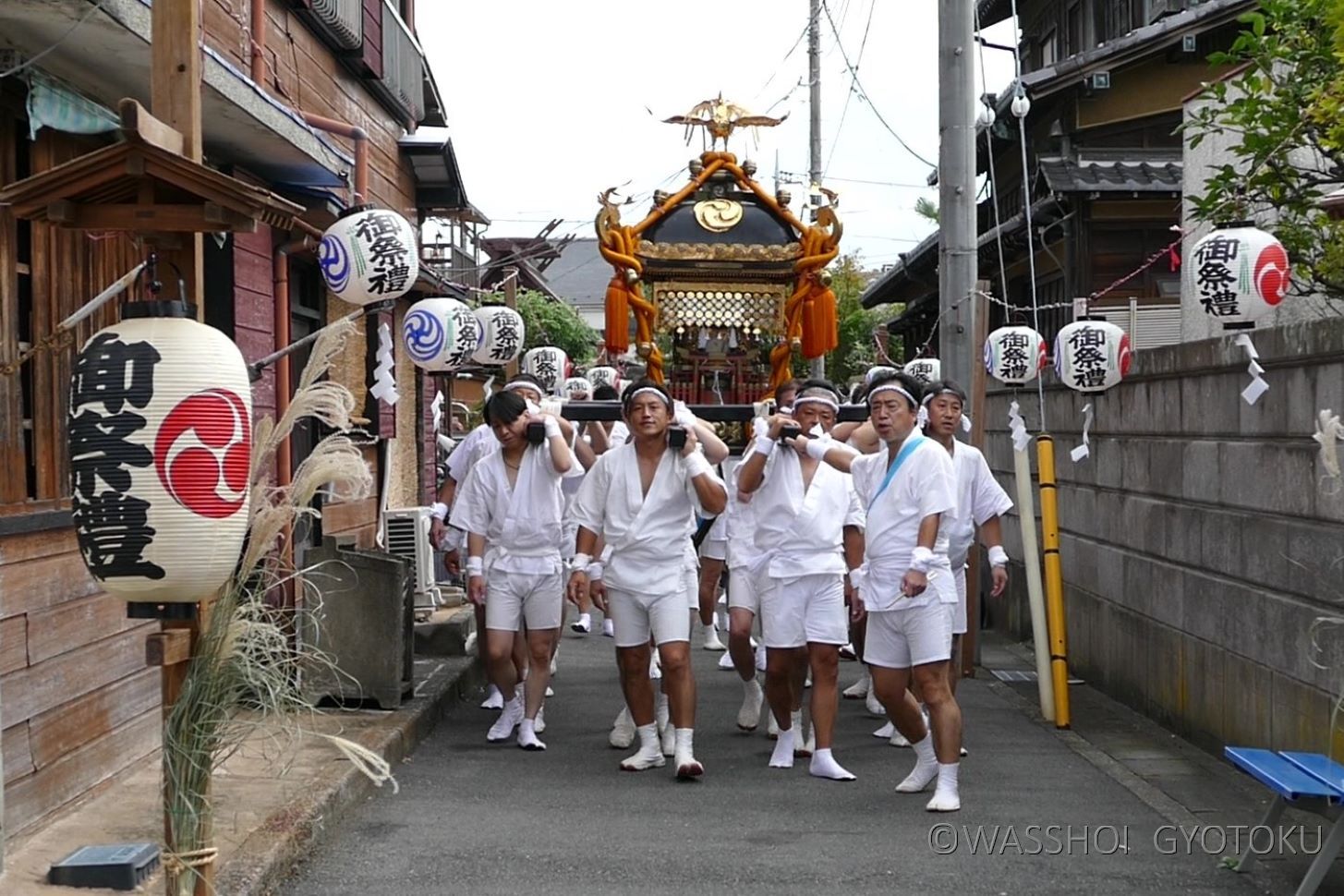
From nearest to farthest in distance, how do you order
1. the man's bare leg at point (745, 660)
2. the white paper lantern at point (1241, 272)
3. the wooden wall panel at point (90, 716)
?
the wooden wall panel at point (90, 716) < the white paper lantern at point (1241, 272) < the man's bare leg at point (745, 660)

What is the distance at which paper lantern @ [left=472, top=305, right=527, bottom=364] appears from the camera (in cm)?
1591

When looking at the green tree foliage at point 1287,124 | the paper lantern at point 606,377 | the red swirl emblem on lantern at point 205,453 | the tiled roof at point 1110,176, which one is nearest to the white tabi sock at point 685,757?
the red swirl emblem on lantern at point 205,453

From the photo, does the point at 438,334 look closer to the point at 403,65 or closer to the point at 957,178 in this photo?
the point at 957,178

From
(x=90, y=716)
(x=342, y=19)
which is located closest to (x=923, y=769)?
(x=90, y=716)

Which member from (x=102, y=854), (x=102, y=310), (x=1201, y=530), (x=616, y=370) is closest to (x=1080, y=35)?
(x=616, y=370)

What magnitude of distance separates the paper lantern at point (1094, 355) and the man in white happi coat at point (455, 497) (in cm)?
388

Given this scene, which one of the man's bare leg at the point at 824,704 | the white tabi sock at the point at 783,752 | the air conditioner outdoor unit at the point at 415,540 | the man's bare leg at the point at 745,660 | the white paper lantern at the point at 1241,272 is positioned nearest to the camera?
the white paper lantern at the point at 1241,272

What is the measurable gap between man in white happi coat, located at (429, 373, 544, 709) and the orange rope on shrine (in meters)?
1.85

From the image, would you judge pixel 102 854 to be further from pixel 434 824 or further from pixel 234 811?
pixel 434 824

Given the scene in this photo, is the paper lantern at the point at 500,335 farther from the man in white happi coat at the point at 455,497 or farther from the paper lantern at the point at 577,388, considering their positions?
the man in white happi coat at the point at 455,497

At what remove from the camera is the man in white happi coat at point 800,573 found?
29.2 feet

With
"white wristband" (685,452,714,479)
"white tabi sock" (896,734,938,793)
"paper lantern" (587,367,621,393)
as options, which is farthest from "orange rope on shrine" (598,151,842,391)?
"white tabi sock" (896,734,938,793)

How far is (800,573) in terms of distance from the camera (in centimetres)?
904

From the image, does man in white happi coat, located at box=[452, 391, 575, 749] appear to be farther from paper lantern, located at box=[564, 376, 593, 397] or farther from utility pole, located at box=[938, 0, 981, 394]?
paper lantern, located at box=[564, 376, 593, 397]
